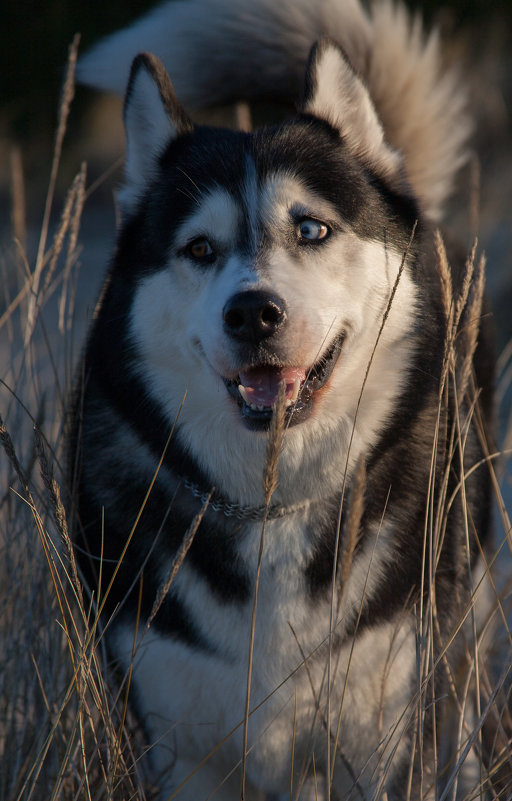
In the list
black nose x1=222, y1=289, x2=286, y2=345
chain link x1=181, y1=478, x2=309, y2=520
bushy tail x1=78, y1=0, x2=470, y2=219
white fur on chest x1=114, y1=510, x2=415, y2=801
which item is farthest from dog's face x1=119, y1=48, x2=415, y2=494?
bushy tail x1=78, y1=0, x2=470, y2=219

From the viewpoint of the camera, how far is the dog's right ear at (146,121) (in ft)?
7.23

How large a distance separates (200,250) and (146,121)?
0.47m

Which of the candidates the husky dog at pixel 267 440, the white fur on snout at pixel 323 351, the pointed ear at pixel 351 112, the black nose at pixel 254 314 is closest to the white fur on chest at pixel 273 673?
the husky dog at pixel 267 440

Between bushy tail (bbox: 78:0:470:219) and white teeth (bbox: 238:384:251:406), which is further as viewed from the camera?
bushy tail (bbox: 78:0:470:219)

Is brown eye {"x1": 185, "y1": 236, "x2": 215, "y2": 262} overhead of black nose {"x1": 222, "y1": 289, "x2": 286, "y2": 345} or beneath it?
overhead

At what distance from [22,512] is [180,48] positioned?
162 centimetres

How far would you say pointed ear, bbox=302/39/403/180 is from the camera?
2.25 m

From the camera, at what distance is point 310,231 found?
205cm

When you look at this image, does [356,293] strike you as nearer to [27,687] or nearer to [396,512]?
[396,512]

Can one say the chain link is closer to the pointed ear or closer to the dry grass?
the dry grass

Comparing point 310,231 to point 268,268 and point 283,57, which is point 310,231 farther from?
point 283,57

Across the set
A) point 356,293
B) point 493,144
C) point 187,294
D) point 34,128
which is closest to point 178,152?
point 187,294

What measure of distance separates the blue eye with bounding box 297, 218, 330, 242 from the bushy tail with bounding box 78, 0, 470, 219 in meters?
0.80

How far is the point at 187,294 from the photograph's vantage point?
209 cm
